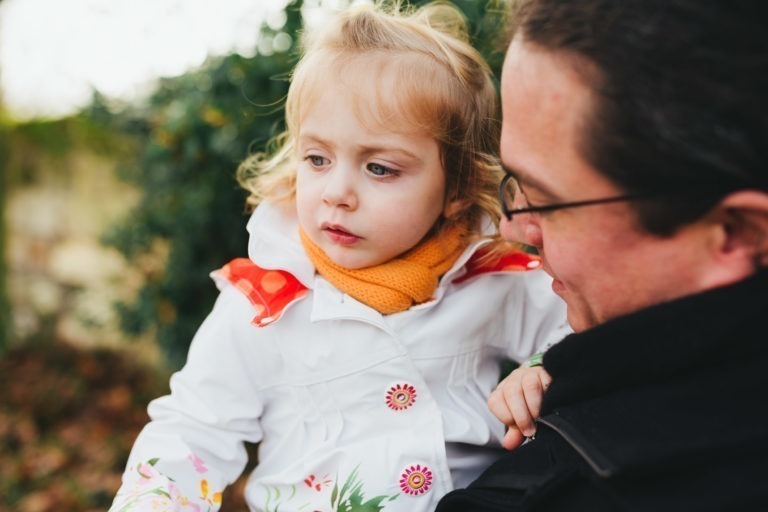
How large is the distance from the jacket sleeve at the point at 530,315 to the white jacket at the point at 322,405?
0.47 feet

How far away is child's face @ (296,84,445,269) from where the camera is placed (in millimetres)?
1813

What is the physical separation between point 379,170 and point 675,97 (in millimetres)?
790

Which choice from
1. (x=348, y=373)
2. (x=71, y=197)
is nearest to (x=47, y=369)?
(x=71, y=197)

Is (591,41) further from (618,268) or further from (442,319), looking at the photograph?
(442,319)

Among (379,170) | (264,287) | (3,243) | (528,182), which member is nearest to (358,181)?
(379,170)

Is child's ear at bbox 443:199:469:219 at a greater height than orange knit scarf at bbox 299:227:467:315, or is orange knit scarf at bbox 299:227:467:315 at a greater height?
child's ear at bbox 443:199:469:219

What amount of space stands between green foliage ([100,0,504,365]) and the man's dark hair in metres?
1.18

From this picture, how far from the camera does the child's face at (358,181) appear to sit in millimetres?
1813

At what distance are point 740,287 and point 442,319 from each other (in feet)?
2.68

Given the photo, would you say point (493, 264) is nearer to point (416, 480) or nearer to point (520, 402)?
point (520, 402)

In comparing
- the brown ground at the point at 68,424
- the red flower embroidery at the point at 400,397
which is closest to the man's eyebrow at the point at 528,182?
the red flower embroidery at the point at 400,397

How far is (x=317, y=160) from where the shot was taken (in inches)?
75.1

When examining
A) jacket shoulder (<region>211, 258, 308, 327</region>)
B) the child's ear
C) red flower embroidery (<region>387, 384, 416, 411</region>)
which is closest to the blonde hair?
the child's ear

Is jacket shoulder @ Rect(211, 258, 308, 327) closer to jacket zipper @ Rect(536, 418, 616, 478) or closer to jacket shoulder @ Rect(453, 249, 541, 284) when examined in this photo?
jacket shoulder @ Rect(453, 249, 541, 284)
